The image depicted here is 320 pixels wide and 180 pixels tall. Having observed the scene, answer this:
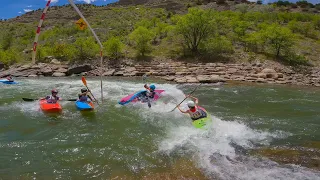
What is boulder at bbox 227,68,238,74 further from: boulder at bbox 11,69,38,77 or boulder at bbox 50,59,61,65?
boulder at bbox 11,69,38,77

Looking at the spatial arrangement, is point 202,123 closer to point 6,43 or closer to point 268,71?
point 268,71

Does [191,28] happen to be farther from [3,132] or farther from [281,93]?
[3,132]

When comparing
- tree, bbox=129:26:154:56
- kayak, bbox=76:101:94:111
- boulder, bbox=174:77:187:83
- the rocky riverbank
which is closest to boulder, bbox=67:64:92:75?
the rocky riverbank

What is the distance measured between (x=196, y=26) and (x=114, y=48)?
28.6 ft

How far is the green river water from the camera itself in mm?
6875

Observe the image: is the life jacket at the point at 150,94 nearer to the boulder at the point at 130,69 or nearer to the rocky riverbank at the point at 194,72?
the rocky riverbank at the point at 194,72

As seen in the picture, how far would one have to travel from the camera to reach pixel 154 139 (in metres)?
9.02

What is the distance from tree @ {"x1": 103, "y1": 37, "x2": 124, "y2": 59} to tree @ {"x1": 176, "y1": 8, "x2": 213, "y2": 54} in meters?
6.37

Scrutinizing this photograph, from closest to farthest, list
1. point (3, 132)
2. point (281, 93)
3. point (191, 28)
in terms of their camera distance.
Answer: point (3, 132), point (281, 93), point (191, 28)

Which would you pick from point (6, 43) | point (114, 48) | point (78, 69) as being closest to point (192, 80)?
point (114, 48)

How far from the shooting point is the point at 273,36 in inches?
1033

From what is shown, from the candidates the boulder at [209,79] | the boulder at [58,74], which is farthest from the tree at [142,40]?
the boulder at [209,79]

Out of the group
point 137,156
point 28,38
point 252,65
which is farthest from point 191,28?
point 28,38

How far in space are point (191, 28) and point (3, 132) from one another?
22.1 m
